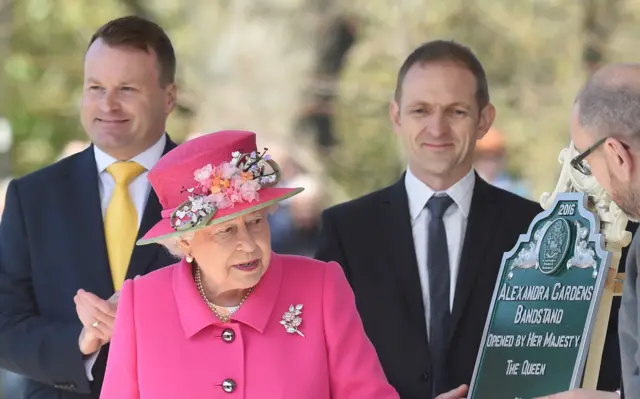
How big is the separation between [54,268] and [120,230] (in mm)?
250

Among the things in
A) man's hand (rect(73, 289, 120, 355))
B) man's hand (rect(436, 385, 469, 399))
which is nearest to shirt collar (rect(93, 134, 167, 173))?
man's hand (rect(73, 289, 120, 355))

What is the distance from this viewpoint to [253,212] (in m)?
3.30

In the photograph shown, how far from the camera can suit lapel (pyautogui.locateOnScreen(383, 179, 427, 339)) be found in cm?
399

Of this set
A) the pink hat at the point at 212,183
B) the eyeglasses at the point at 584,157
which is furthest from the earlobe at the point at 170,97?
the eyeglasses at the point at 584,157

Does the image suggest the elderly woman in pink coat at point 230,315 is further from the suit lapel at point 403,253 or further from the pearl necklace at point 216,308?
the suit lapel at point 403,253

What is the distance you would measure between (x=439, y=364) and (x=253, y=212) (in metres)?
0.99

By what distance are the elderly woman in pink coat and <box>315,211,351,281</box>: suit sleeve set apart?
721 mm

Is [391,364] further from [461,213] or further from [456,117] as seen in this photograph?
[456,117]

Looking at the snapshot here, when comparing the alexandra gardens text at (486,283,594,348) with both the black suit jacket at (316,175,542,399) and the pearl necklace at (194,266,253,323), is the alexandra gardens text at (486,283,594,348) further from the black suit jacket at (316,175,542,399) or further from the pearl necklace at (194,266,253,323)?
the pearl necklace at (194,266,253,323)

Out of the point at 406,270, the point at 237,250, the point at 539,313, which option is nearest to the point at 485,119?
the point at 406,270

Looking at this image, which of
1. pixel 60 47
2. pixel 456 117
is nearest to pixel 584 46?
pixel 60 47

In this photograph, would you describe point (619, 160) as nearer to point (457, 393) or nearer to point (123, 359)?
point (457, 393)

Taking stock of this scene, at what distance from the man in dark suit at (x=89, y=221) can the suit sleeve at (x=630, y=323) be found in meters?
1.64

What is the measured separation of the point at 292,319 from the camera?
3352 mm
